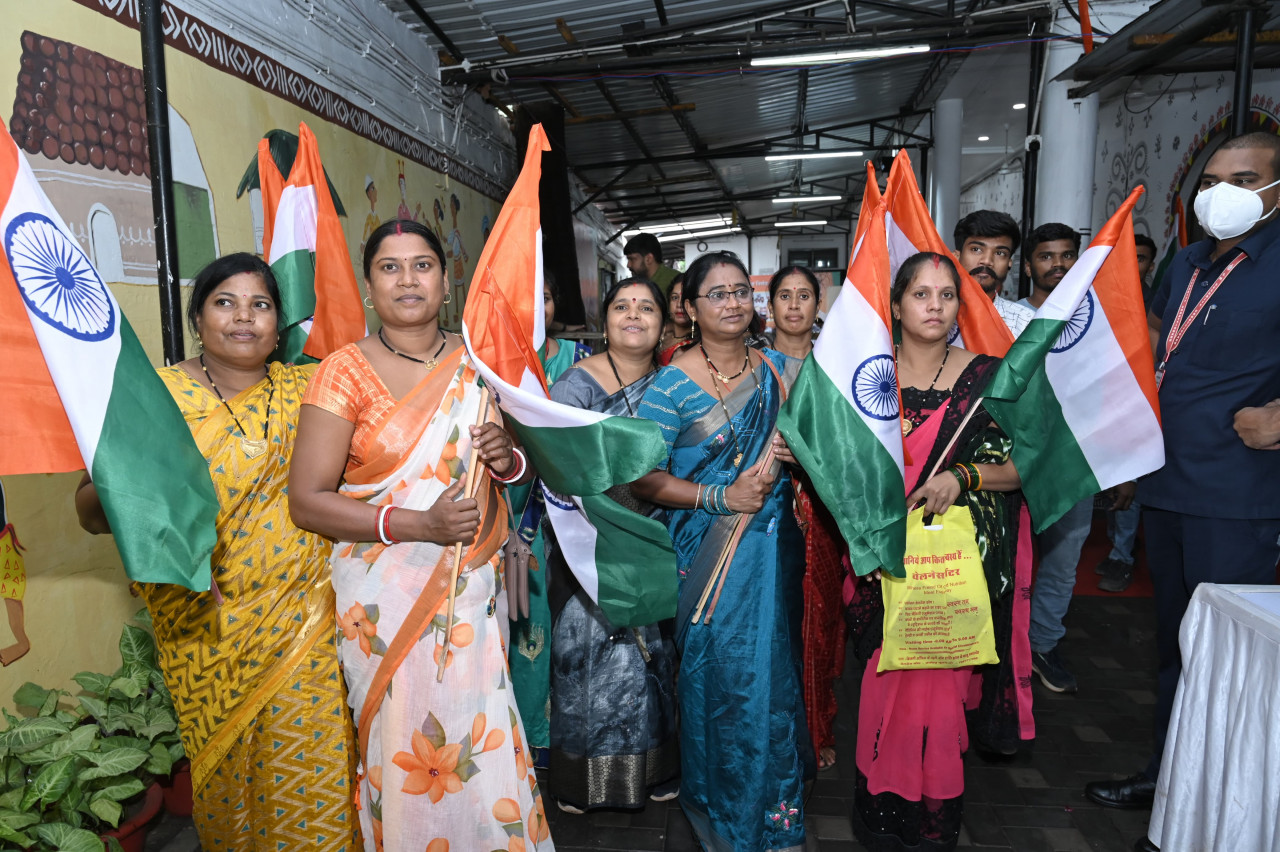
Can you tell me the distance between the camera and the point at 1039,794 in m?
2.75

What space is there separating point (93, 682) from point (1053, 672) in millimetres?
3674

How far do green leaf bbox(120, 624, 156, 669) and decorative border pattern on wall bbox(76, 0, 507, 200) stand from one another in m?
2.14

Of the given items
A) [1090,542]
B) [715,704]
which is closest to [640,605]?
[715,704]

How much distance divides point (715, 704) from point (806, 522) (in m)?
0.68

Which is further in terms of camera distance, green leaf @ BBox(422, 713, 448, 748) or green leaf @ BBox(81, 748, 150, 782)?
green leaf @ BBox(81, 748, 150, 782)

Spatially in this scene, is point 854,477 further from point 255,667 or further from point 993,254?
point 993,254

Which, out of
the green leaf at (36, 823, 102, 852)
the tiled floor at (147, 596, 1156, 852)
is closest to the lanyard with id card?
the tiled floor at (147, 596, 1156, 852)

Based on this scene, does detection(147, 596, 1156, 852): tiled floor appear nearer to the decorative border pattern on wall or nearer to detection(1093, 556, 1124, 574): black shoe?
detection(1093, 556, 1124, 574): black shoe

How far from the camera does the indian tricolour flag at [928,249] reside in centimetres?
254

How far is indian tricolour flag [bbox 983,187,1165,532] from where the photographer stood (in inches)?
92.0

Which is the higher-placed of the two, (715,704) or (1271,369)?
(1271,369)

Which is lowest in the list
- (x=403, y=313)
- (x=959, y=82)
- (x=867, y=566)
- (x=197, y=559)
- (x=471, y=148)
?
(x=867, y=566)

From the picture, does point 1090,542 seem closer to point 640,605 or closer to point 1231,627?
point 1231,627

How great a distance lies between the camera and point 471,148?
25.4 ft
